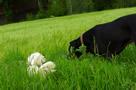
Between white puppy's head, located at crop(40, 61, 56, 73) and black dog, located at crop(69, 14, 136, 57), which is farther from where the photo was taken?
black dog, located at crop(69, 14, 136, 57)

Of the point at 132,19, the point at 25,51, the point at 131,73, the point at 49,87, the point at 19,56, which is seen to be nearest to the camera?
the point at 49,87

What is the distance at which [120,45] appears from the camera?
10.1ft

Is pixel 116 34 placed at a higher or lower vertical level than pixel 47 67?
A: higher

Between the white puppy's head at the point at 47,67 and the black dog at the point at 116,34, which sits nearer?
the white puppy's head at the point at 47,67

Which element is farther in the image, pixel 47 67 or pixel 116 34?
pixel 116 34

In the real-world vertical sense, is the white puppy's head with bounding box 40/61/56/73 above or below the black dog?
below

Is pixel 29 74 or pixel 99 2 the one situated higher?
pixel 99 2

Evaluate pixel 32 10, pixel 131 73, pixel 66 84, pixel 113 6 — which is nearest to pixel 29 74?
pixel 66 84

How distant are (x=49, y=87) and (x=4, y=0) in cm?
3589

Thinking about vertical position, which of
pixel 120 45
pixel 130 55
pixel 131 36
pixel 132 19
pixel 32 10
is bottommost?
pixel 130 55

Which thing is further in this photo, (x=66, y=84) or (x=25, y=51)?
(x=25, y=51)

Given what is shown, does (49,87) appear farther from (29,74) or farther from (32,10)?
(32,10)

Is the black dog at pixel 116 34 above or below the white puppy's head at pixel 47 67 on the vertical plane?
above

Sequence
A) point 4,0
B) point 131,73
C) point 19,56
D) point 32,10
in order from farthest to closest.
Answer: point 32,10 < point 4,0 < point 19,56 < point 131,73
